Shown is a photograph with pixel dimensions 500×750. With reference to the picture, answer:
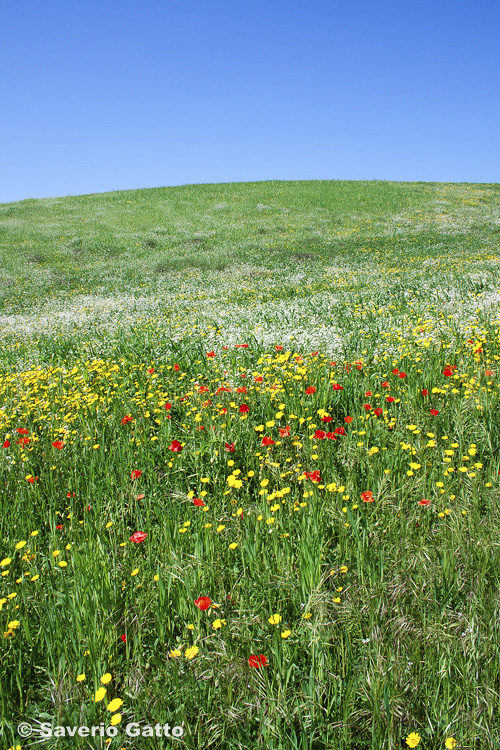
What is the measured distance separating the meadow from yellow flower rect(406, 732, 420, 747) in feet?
0.04

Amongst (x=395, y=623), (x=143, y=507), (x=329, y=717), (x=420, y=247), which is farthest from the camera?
(x=420, y=247)

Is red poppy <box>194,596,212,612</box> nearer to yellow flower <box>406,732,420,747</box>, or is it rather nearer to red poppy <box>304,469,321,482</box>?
yellow flower <box>406,732,420,747</box>

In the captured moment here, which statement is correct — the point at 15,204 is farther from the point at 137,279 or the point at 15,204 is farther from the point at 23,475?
the point at 23,475

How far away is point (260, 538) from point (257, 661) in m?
0.91

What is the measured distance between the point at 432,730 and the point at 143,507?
2.43 meters

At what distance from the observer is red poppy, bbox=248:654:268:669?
1930 mm

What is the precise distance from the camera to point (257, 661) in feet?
6.39

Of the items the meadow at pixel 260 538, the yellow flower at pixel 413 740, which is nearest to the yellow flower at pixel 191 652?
the meadow at pixel 260 538

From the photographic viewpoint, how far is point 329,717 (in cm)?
182

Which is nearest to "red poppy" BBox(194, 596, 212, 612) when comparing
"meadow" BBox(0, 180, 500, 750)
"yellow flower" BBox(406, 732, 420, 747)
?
"meadow" BBox(0, 180, 500, 750)

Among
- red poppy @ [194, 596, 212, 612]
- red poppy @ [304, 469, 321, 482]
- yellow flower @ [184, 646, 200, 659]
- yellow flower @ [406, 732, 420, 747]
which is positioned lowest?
yellow flower @ [406, 732, 420, 747]

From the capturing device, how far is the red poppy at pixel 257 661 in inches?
76.0

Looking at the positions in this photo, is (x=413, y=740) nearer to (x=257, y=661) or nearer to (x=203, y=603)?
(x=257, y=661)

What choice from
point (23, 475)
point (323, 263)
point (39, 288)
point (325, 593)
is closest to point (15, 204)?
point (39, 288)
